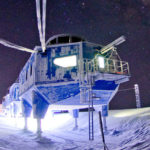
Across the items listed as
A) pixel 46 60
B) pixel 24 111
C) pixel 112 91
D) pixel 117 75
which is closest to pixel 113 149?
pixel 117 75

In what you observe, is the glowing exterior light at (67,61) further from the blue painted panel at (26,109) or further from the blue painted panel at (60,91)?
the blue painted panel at (26,109)

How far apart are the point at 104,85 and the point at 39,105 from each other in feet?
20.0

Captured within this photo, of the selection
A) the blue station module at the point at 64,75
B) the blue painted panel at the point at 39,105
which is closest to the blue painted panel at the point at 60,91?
the blue station module at the point at 64,75

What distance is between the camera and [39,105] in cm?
1515

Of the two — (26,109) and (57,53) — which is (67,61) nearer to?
(57,53)

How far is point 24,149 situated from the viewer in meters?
10.7

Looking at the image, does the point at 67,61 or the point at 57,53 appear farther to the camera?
the point at 57,53

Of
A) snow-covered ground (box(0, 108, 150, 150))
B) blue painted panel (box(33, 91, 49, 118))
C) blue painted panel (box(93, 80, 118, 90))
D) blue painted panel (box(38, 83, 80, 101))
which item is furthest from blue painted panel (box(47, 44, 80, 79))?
snow-covered ground (box(0, 108, 150, 150))

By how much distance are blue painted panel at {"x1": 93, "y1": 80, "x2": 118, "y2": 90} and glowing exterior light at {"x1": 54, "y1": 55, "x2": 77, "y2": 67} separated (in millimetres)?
2589

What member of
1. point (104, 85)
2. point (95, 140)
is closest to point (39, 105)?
point (95, 140)

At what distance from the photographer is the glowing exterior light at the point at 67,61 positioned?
14.7m

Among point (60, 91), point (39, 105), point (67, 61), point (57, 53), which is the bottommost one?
point (39, 105)

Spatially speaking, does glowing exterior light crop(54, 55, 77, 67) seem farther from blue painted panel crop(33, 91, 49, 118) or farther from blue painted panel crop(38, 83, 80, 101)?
blue painted panel crop(33, 91, 49, 118)

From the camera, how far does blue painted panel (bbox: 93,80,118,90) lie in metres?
14.2
